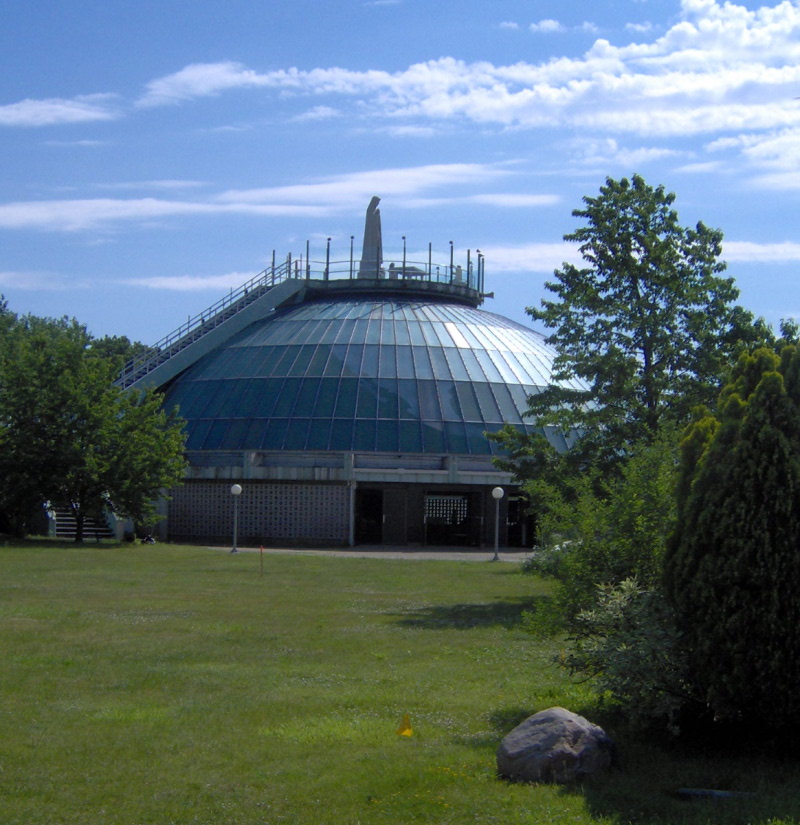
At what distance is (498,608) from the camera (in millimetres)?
21422

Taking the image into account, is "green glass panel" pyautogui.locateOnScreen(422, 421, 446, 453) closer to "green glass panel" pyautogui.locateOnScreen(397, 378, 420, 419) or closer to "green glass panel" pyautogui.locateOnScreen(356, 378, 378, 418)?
"green glass panel" pyautogui.locateOnScreen(397, 378, 420, 419)

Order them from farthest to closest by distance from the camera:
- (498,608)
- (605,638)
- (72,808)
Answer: (498,608), (605,638), (72,808)

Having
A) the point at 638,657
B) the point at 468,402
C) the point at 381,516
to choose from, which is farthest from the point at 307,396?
the point at 638,657

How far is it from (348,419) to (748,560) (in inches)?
1550

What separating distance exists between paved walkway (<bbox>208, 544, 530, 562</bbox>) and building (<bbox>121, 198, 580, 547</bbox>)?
5.95ft

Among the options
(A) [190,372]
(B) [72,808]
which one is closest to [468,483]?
(A) [190,372]

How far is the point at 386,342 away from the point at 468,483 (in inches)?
381

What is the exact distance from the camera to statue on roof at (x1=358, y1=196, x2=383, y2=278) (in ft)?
195

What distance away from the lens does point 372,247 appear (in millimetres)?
60281

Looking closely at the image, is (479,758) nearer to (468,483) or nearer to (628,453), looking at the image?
(628,453)

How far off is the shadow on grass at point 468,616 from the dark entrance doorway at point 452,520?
25344mm

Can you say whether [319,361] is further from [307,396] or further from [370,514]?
[370,514]

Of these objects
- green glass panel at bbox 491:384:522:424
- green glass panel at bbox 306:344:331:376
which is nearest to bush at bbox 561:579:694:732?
green glass panel at bbox 491:384:522:424

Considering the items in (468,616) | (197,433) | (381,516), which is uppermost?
(197,433)
